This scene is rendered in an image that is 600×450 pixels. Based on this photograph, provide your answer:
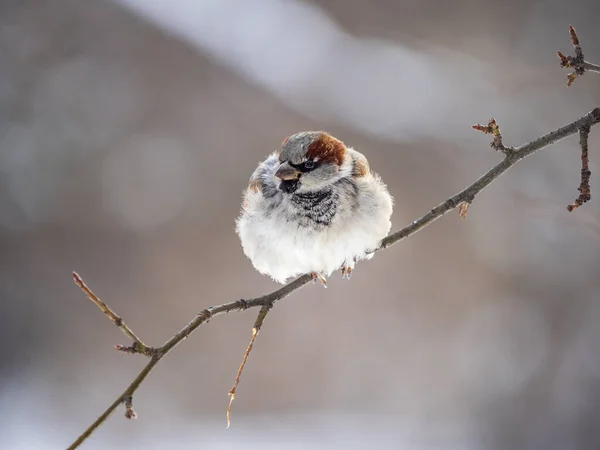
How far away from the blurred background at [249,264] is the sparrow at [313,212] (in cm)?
202

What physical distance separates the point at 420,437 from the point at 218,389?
3.75ft

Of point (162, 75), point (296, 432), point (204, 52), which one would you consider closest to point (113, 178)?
point (162, 75)

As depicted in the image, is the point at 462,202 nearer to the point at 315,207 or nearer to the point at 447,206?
the point at 447,206

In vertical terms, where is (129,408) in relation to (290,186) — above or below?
below

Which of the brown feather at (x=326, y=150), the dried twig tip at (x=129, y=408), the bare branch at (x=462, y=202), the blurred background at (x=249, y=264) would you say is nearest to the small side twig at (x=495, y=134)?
the bare branch at (x=462, y=202)

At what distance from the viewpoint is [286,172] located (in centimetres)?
123

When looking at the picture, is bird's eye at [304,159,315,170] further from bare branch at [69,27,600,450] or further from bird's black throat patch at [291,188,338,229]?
bare branch at [69,27,600,450]

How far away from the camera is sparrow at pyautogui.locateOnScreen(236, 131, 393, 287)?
1267 mm

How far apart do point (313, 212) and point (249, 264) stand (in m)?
2.13

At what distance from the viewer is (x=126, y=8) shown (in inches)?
141

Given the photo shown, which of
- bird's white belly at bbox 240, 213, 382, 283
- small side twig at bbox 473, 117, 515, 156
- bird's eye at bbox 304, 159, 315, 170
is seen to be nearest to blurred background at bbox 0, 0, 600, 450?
bird's white belly at bbox 240, 213, 382, 283

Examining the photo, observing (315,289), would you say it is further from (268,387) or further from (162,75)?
(162,75)

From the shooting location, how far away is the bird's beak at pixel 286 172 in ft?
4.01

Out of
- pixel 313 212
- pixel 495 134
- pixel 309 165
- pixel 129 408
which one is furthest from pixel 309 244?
pixel 129 408
